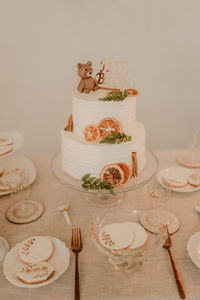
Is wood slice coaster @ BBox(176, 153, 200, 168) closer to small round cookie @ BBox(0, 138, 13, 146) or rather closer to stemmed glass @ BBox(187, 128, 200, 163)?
stemmed glass @ BBox(187, 128, 200, 163)

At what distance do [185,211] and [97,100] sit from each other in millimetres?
847

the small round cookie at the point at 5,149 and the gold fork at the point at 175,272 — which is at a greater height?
the small round cookie at the point at 5,149

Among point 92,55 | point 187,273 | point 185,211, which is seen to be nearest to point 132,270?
point 187,273

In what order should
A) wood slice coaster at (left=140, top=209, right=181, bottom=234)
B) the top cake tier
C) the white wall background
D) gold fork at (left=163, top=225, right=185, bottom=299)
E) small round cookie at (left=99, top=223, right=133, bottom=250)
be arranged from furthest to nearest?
the white wall background, the top cake tier, wood slice coaster at (left=140, top=209, right=181, bottom=234), small round cookie at (left=99, top=223, right=133, bottom=250), gold fork at (left=163, top=225, right=185, bottom=299)

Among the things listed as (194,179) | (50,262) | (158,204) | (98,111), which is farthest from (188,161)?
(50,262)

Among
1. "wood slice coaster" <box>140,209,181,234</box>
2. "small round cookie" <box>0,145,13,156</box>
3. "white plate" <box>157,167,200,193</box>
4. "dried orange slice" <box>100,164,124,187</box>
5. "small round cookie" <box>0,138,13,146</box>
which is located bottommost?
"wood slice coaster" <box>140,209,181,234</box>

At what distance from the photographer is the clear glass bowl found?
1301mm

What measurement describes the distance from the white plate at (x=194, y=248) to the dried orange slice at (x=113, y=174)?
50 centimetres

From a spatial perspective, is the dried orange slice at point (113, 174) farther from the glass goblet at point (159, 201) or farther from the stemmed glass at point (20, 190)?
the stemmed glass at point (20, 190)

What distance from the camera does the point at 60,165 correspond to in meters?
2.03

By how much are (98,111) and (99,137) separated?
16cm

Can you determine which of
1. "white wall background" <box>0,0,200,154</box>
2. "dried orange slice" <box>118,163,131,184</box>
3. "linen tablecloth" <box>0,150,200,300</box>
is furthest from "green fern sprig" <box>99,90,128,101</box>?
"white wall background" <box>0,0,200,154</box>

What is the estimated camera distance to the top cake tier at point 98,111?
1.78 metres

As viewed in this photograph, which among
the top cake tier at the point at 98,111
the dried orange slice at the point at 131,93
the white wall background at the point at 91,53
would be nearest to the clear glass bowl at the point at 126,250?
the top cake tier at the point at 98,111
